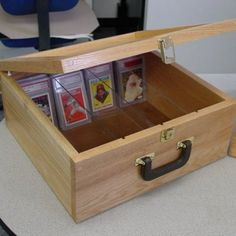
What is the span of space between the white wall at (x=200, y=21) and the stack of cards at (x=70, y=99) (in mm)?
924

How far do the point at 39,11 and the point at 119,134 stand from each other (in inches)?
25.9

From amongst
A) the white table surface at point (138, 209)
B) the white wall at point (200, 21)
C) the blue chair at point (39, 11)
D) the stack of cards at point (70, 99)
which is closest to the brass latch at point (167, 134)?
the white table surface at point (138, 209)

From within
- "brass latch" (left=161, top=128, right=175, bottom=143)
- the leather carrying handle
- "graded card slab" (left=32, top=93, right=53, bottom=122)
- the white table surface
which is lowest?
the white table surface

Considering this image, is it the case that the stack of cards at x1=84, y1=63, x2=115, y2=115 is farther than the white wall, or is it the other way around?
the white wall

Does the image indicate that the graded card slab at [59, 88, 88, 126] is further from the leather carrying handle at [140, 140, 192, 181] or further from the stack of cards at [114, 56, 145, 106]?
the leather carrying handle at [140, 140, 192, 181]

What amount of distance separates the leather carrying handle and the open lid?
196mm

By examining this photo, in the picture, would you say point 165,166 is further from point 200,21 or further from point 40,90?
point 200,21

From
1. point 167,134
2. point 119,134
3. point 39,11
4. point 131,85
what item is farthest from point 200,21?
point 167,134

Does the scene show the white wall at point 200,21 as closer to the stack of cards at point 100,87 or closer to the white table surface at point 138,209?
the stack of cards at point 100,87

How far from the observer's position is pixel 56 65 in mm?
619

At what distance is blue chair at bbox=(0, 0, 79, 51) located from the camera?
1317 millimetres

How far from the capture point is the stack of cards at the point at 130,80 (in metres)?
0.98

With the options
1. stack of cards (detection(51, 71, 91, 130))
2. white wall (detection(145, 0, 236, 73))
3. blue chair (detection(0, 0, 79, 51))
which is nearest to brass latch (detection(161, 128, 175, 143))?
stack of cards (detection(51, 71, 91, 130))

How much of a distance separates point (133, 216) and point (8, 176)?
0.89 feet
